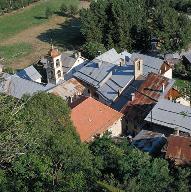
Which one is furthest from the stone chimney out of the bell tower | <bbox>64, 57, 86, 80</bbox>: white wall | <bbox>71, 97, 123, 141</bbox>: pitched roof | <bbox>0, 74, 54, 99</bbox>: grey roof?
<bbox>64, 57, 86, 80</bbox>: white wall

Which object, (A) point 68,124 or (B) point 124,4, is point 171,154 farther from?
(B) point 124,4

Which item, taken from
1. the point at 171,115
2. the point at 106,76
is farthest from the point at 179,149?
the point at 106,76

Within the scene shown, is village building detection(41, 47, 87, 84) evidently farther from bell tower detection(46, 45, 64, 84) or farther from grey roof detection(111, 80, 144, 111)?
grey roof detection(111, 80, 144, 111)

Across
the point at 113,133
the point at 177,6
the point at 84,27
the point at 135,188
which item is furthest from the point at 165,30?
the point at 135,188

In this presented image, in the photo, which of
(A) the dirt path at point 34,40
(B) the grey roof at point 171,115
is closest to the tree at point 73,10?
(A) the dirt path at point 34,40

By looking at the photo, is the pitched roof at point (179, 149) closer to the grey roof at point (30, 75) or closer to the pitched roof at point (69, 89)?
the pitched roof at point (69, 89)

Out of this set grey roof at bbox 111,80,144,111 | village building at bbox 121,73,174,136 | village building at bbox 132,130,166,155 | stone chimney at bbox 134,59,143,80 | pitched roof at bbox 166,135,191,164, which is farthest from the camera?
stone chimney at bbox 134,59,143,80
